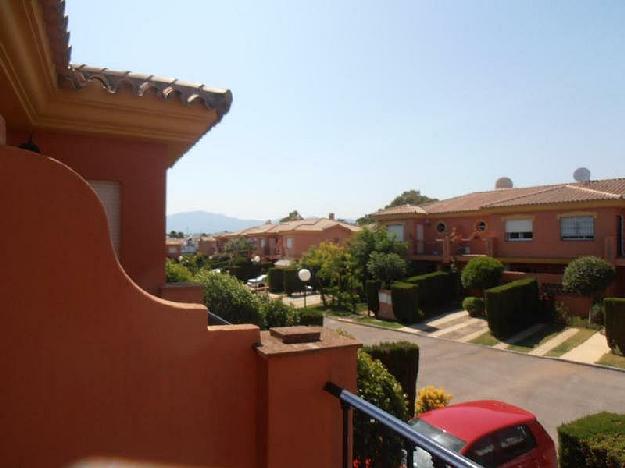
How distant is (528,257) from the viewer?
84.5ft

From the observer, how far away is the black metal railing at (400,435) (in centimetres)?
186

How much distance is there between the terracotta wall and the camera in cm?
438

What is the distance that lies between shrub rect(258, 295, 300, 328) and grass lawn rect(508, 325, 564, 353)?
10.3 meters

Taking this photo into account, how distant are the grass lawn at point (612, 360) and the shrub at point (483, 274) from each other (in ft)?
25.4

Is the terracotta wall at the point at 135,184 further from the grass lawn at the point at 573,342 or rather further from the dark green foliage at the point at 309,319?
the grass lawn at the point at 573,342

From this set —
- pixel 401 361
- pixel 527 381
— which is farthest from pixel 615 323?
pixel 401 361

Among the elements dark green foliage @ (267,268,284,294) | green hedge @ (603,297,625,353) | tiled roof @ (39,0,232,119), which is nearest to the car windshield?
tiled roof @ (39,0,232,119)

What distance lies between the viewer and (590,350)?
691 inches

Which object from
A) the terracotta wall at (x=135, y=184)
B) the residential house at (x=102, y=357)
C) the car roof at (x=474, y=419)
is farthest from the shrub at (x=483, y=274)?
the residential house at (x=102, y=357)

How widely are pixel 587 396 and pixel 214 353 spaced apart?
14.8 meters

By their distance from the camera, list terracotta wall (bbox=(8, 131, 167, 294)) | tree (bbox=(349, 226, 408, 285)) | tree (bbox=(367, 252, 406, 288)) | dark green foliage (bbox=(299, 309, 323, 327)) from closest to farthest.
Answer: terracotta wall (bbox=(8, 131, 167, 294))
dark green foliage (bbox=(299, 309, 323, 327))
tree (bbox=(367, 252, 406, 288))
tree (bbox=(349, 226, 408, 285))

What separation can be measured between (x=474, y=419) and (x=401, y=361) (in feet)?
10.9

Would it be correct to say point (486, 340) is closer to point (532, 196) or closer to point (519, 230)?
point (519, 230)

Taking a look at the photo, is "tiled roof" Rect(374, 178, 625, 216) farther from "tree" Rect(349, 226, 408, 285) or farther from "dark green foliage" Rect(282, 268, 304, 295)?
"dark green foliage" Rect(282, 268, 304, 295)
